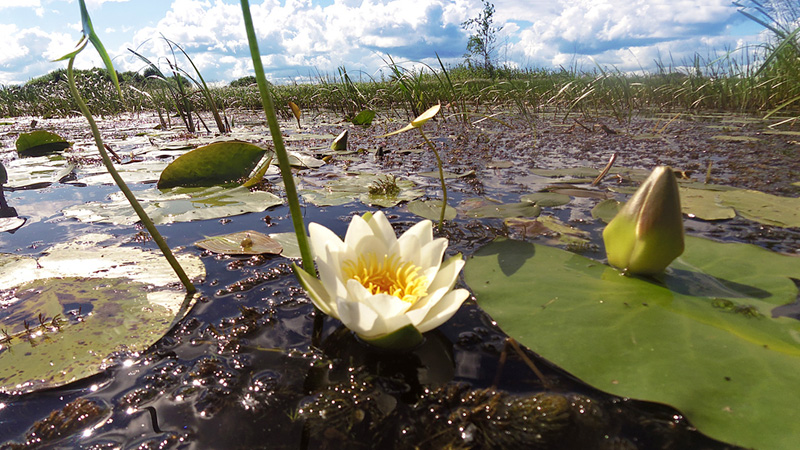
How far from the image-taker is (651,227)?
893 millimetres

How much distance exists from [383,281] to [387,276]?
0.02 m

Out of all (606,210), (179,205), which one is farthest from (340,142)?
(606,210)

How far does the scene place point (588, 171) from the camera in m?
2.30

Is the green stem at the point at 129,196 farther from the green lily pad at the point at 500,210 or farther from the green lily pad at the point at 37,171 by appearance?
the green lily pad at the point at 37,171

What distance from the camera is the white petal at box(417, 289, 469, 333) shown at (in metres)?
0.72

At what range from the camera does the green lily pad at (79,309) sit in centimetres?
77

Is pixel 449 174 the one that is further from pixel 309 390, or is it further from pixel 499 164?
pixel 309 390

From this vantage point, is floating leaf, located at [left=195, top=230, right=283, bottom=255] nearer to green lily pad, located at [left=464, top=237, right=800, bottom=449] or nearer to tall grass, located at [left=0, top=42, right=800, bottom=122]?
green lily pad, located at [left=464, top=237, right=800, bottom=449]

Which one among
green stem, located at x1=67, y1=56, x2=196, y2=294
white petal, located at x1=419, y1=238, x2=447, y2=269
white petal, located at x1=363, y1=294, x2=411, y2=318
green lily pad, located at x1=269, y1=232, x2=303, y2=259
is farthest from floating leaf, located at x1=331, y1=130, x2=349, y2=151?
white petal, located at x1=363, y1=294, x2=411, y2=318

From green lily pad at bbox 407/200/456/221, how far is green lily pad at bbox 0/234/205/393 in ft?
2.88

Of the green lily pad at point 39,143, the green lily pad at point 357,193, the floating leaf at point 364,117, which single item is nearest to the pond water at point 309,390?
the green lily pad at point 357,193

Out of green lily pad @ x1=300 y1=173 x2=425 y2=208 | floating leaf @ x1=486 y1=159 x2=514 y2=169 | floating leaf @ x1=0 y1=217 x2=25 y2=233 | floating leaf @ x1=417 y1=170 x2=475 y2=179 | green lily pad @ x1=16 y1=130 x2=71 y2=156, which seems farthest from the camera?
green lily pad @ x1=16 y1=130 x2=71 y2=156

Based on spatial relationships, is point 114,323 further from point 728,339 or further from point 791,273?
point 791,273

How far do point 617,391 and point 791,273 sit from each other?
704 mm
